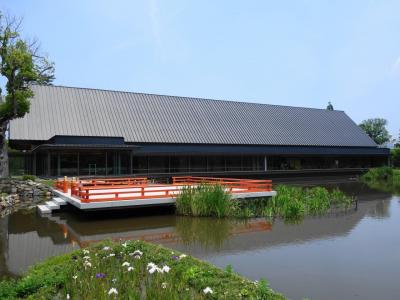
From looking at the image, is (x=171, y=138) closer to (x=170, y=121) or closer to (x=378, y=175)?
(x=170, y=121)

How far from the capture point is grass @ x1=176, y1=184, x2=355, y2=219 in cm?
1527

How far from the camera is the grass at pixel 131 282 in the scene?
5.80m

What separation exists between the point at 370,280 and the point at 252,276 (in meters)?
2.34

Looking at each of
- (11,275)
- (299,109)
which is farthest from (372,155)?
(11,275)

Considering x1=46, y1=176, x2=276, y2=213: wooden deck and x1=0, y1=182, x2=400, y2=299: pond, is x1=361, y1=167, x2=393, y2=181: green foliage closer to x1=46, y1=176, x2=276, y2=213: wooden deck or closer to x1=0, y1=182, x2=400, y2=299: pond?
x1=0, y1=182, x2=400, y2=299: pond

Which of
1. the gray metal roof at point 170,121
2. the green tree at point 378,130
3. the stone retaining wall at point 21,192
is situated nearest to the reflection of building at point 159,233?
the stone retaining wall at point 21,192

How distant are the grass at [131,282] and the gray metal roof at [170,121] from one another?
2436cm

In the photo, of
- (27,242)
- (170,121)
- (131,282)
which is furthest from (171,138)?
(131,282)

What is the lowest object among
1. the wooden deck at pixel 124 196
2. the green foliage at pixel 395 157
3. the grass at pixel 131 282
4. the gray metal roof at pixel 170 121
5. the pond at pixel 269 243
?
the pond at pixel 269 243

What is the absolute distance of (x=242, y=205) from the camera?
1700 cm

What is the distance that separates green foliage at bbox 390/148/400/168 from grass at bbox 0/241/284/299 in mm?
48698

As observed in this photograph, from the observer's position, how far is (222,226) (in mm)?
13594

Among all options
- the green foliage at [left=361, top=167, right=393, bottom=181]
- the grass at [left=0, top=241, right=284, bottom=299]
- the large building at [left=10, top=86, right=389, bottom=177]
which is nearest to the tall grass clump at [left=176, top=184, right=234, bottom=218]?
the grass at [left=0, top=241, right=284, bottom=299]

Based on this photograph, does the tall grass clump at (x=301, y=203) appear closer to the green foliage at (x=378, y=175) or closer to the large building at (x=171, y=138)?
the large building at (x=171, y=138)
